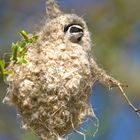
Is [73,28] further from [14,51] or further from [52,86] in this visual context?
[14,51]

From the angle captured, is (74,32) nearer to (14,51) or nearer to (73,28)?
(73,28)

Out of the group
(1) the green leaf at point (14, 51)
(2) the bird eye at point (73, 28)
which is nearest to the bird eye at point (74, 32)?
(2) the bird eye at point (73, 28)

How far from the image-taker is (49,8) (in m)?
3.50

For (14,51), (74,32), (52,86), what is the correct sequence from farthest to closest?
1. (74,32)
2. (52,86)
3. (14,51)

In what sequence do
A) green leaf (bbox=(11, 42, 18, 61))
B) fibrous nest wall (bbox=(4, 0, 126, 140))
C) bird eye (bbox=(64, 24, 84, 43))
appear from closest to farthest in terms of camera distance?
1. green leaf (bbox=(11, 42, 18, 61))
2. fibrous nest wall (bbox=(4, 0, 126, 140))
3. bird eye (bbox=(64, 24, 84, 43))

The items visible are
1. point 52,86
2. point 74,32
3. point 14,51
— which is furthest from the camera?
point 74,32

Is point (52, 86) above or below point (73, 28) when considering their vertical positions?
below

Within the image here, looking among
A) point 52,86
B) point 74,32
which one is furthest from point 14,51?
point 74,32

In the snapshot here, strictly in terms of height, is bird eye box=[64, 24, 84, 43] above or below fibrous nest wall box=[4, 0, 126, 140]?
above

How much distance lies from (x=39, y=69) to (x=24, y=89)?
122 mm

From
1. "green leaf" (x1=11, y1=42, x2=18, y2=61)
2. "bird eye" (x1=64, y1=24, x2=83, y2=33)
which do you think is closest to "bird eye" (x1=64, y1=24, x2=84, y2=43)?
"bird eye" (x1=64, y1=24, x2=83, y2=33)

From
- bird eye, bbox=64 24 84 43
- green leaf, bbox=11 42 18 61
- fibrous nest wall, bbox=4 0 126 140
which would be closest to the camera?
green leaf, bbox=11 42 18 61

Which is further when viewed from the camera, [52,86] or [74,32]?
[74,32]

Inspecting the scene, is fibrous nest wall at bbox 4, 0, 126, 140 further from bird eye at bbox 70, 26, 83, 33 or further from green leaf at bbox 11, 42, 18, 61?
green leaf at bbox 11, 42, 18, 61
